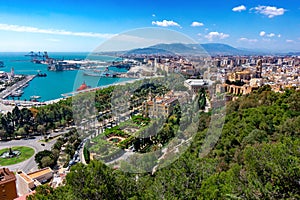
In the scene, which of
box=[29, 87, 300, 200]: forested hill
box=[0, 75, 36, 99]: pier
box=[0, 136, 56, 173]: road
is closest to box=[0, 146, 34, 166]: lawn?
box=[0, 136, 56, 173]: road

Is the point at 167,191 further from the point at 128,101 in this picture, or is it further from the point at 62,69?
the point at 62,69

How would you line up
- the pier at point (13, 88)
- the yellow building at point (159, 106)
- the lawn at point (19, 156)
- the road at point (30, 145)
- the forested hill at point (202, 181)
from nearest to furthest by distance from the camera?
the forested hill at point (202, 181) < the yellow building at point (159, 106) < the road at point (30, 145) < the lawn at point (19, 156) < the pier at point (13, 88)

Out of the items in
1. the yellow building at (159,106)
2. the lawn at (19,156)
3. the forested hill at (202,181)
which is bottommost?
the lawn at (19,156)

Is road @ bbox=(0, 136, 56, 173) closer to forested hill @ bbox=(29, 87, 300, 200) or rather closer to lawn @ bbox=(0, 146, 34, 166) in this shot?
lawn @ bbox=(0, 146, 34, 166)

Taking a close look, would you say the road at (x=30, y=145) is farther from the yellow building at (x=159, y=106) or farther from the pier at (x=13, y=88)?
the pier at (x=13, y=88)

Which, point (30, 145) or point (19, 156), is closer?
point (19, 156)

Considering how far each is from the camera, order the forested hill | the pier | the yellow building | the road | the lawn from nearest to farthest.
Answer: the forested hill, the yellow building, the road, the lawn, the pier

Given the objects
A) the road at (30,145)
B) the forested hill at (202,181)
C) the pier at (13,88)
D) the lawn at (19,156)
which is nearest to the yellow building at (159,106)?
the forested hill at (202,181)

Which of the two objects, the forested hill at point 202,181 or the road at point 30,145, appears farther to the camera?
the road at point 30,145

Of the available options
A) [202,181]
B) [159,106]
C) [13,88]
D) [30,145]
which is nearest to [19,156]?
[30,145]

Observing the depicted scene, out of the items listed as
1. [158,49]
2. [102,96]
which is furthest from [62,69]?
[158,49]

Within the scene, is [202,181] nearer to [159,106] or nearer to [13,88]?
[159,106]

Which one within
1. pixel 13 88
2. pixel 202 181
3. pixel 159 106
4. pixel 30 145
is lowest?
pixel 30 145
